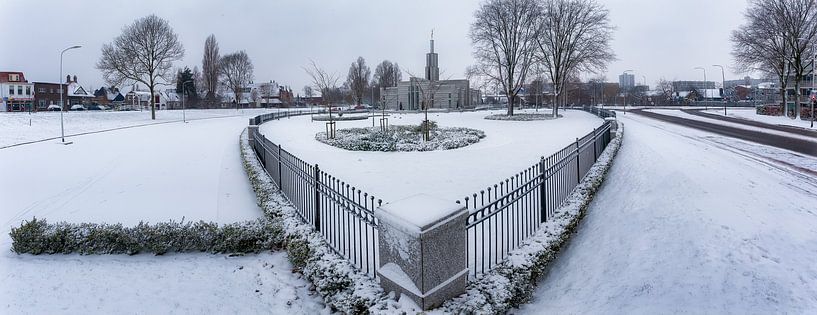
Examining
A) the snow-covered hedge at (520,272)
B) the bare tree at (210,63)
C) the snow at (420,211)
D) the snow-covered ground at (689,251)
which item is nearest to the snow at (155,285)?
the snow at (420,211)

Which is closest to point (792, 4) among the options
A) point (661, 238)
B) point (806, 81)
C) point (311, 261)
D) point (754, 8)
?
point (754, 8)

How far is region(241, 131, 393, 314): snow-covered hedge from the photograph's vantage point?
4598 millimetres

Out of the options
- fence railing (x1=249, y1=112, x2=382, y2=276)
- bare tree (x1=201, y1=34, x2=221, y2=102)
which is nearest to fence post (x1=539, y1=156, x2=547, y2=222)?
fence railing (x1=249, y1=112, x2=382, y2=276)

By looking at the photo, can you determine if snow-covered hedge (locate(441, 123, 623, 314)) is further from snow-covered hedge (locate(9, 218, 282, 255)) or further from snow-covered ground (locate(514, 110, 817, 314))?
snow-covered hedge (locate(9, 218, 282, 255))

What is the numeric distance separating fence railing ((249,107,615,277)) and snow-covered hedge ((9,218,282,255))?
0.94 meters

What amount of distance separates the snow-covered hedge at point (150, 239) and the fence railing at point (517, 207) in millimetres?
3416

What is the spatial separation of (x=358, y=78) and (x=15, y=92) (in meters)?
70.2

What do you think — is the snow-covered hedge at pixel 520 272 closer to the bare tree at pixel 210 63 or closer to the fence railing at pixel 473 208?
the fence railing at pixel 473 208

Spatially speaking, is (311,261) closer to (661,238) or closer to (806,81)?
(661,238)

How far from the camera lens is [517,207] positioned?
20.6 ft

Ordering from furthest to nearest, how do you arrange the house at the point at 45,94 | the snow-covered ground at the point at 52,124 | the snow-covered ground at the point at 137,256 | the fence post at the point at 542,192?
the house at the point at 45,94 < the snow-covered ground at the point at 52,124 < the fence post at the point at 542,192 < the snow-covered ground at the point at 137,256

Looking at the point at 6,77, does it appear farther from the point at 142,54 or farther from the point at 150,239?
the point at 150,239

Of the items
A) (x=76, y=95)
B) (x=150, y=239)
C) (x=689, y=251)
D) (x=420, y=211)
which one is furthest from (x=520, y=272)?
(x=76, y=95)

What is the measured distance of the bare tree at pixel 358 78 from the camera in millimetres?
115688
